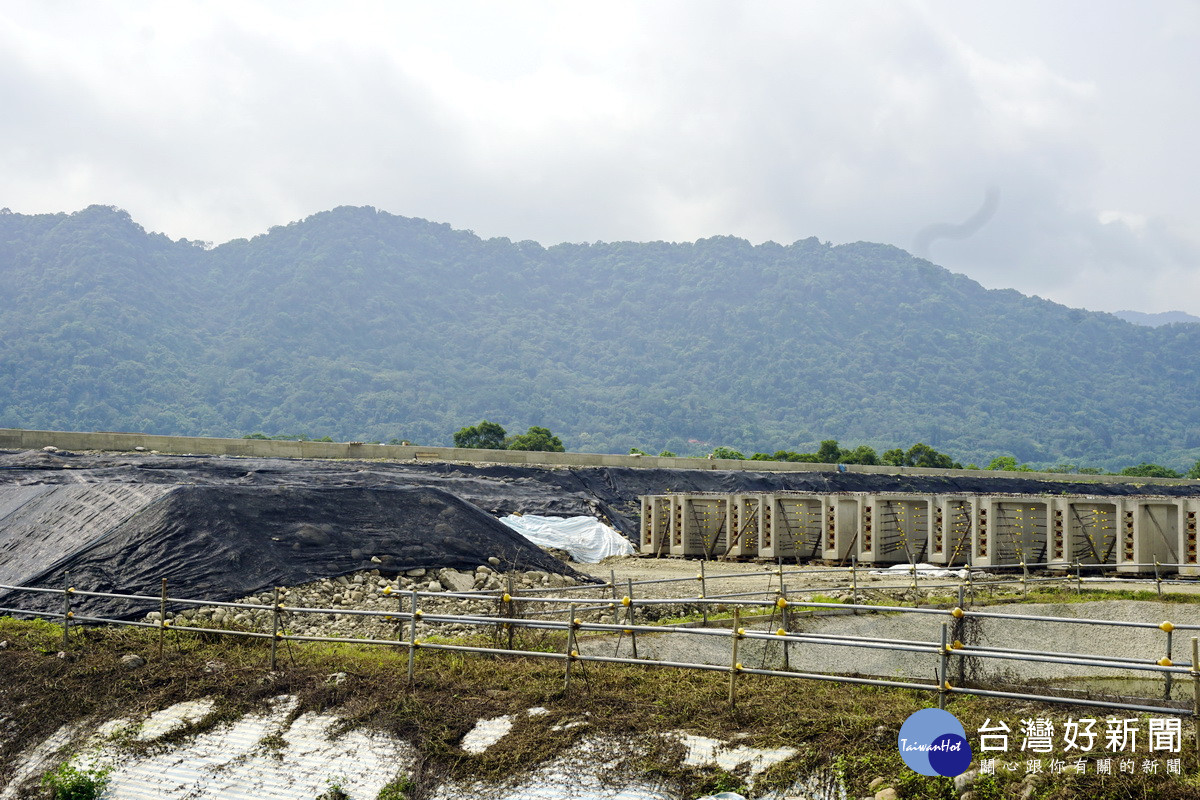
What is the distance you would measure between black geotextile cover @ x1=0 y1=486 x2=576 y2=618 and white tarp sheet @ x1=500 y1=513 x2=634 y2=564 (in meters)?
9.72

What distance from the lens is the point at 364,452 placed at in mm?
56750

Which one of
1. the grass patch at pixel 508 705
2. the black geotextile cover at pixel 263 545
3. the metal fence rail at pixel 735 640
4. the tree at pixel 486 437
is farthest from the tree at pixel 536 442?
the grass patch at pixel 508 705

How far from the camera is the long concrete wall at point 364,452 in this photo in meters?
47.3

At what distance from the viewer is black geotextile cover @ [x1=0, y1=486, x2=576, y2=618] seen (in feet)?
67.2

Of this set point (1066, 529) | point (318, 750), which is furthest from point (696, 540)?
point (318, 750)

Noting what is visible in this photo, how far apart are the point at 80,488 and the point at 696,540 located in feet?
71.9

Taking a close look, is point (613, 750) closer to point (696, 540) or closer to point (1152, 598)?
point (1152, 598)

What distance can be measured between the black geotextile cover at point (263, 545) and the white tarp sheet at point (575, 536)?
972cm

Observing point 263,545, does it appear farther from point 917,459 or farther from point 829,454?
point 917,459

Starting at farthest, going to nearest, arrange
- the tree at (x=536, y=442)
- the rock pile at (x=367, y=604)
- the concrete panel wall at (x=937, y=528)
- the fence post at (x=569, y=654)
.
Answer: the tree at (x=536, y=442)
the concrete panel wall at (x=937, y=528)
the rock pile at (x=367, y=604)
the fence post at (x=569, y=654)

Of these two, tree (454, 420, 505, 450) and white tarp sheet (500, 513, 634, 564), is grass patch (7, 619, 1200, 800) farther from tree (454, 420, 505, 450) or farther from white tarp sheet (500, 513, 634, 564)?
tree (454, 420, 505, 450)

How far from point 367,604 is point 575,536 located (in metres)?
18.9

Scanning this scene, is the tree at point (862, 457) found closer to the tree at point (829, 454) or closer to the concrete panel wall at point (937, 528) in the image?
the tree at point (829, 454)

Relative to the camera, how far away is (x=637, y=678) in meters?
13.4
